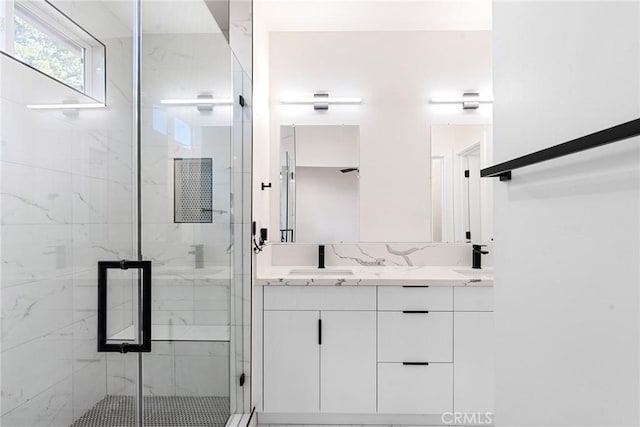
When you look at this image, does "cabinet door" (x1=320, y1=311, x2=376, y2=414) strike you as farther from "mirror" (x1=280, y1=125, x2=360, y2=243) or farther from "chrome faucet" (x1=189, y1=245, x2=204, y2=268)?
"chrome faucet" (x1=189, y1=245, x2=204, y2=268)

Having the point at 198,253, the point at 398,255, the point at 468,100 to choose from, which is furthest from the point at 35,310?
the point at 468,100

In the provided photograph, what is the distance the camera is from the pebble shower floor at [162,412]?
114cm

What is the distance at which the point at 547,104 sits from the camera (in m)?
0.75

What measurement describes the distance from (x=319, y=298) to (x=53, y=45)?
5.57ft

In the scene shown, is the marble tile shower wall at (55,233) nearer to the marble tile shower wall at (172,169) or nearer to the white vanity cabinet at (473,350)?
the marble tile shower wall at (172,169)

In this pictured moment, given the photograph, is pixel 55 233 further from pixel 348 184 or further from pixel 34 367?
pixel 348 184

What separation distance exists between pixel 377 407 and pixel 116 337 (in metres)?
1.61

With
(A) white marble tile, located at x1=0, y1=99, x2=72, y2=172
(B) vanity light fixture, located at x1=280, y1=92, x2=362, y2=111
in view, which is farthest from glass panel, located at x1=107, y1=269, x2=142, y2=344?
(B) vanity light fixture, located at x1=280, y1=92, x2=362, y2=111

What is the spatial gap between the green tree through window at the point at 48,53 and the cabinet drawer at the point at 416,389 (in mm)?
2032

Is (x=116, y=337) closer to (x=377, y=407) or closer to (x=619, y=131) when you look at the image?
(x=619, y=131)

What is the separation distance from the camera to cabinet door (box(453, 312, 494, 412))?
2.21 meters

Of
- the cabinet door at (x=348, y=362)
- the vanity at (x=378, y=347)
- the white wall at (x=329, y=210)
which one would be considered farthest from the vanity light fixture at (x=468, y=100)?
the cabinet door at (x=348, y=362)

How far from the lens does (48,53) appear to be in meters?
1.02

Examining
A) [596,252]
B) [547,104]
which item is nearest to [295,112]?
[547,104]
